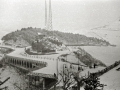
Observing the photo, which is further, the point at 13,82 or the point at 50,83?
the point at 13,82

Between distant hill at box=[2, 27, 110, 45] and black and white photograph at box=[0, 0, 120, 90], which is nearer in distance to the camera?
black and white photograph at box=[0, 0, 120, 90]

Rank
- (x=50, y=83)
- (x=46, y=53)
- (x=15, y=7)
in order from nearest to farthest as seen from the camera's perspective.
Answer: (x=50, y=83)
(x=15, y=7)
(x=46, y=53)

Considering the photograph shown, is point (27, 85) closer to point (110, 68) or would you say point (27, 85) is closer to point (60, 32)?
point (110, 68)

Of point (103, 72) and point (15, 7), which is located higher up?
point (15, 7)

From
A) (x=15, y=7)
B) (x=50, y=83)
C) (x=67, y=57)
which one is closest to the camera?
(x=50, y=83)

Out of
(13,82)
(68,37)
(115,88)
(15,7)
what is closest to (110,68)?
(115,88)

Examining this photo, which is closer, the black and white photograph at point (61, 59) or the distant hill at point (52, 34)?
the black and white photograph at point (61, 59)

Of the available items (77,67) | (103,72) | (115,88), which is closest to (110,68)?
(103,72)

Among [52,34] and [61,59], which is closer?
[61,59]

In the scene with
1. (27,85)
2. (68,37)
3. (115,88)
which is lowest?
(27,85)

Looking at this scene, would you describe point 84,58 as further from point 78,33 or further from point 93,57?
point 78,33
